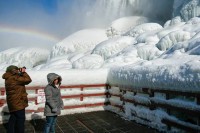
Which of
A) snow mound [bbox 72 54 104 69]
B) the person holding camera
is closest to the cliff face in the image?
snow mound [bbox 72 54 104 69]

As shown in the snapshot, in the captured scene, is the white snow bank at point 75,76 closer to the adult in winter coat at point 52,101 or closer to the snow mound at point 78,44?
the adult in winter coat at point 52,101

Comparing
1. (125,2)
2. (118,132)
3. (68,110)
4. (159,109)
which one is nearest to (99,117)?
(68,110)

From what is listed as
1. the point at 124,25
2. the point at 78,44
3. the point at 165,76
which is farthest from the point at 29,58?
the point at 165,76

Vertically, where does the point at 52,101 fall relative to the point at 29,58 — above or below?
below

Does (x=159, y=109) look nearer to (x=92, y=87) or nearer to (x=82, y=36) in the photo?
(x=92, y=87)

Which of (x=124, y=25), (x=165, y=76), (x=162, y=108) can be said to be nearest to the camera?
(x=165, y=76)

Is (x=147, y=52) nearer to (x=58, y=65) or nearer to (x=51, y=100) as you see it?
(x=58, y=65)

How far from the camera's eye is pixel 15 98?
5906 mm

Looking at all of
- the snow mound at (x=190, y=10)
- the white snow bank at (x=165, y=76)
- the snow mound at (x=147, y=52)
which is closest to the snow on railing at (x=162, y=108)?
the white snow bank at (x=165, y=76)

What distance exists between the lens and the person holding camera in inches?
232

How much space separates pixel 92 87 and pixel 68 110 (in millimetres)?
1366

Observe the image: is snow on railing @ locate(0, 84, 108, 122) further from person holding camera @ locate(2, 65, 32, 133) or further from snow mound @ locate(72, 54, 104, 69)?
snow mound @ locate(72, 54, 104, 69)

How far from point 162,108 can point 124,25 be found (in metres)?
40.7

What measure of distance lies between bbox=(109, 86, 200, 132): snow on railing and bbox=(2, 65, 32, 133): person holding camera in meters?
3.66
